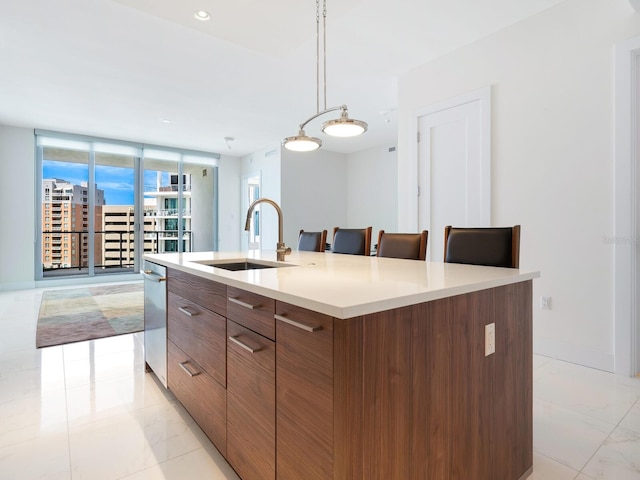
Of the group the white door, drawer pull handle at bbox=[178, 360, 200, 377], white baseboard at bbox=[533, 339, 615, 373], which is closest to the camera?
drawer pull handle at bbox=[178, 360, 200, 377]

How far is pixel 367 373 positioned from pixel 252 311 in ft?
1.55

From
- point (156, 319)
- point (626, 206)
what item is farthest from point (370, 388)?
point (626, 206)

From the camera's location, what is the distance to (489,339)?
119 cm

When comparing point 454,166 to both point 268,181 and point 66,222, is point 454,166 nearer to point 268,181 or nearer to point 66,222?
point 268,181

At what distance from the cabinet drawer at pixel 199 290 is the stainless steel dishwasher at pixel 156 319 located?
0.47ft

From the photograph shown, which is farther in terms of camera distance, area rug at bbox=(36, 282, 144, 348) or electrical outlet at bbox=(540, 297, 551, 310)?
area rug at bbox=(36, 282, 144, 348)

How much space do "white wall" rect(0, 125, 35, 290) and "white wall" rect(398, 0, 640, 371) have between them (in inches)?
275

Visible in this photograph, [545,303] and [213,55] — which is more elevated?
[213,55]

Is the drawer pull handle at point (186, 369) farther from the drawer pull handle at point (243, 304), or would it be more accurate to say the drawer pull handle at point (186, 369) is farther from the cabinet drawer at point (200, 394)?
the drawer pull handle at point (243, 304)

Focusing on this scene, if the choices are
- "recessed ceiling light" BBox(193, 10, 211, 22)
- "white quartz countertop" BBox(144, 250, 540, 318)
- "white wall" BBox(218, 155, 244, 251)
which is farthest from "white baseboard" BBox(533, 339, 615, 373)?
"white wall" BBox(218, 155, 244, 251)

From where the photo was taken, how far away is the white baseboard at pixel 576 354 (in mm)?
2461

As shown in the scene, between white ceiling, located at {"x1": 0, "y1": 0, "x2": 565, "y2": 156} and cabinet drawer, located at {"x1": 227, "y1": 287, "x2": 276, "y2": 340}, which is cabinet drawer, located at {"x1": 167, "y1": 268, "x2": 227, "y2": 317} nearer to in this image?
cabinet drawer, located at {"x1": 227, "y1": 287, "x2": 276, "y2": 340}

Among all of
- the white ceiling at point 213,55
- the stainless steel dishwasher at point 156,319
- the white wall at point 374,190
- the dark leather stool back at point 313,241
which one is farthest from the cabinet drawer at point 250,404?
the white wall at point 374,190

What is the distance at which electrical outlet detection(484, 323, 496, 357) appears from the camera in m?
1.17
